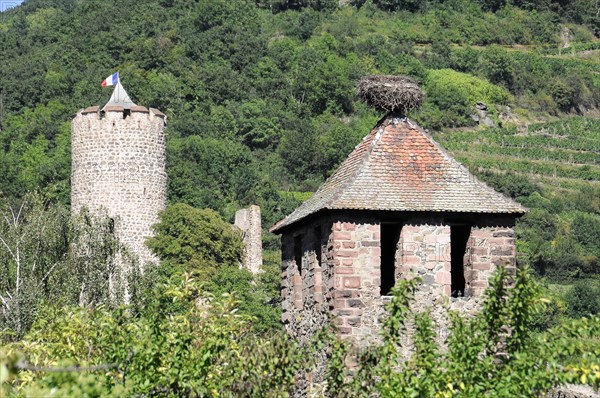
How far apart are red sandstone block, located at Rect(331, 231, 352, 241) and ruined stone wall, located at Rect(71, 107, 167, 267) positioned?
28.4 m

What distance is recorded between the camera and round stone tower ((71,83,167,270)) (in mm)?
45906

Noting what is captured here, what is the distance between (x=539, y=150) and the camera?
305 ft

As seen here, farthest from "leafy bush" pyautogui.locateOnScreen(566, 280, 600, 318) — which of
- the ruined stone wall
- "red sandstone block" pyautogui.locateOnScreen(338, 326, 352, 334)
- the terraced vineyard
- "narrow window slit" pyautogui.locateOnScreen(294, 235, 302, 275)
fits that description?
"red sandstone block" pyautogui.locateOnScreen(338, 326, 352, 334)

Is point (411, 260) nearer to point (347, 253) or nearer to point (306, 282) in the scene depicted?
point (347, 253)

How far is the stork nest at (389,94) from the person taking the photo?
19.0 metres

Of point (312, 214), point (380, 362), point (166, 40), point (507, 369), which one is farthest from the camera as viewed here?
point (166, 40)

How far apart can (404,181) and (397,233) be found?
693 mm

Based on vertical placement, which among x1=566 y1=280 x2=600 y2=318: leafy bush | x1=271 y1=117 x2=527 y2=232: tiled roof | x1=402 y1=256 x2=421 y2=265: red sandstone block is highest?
x1=271 y1=117 x2=527 y2=232: tiled roof

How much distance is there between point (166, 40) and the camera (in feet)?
357

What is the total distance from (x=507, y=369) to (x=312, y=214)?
15.2 ft

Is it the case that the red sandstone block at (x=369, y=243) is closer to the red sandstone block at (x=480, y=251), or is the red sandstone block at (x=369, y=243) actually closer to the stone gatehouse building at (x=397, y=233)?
the stone gatehouse building at (x=397, y=233)

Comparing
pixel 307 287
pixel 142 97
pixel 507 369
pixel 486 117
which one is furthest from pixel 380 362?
pixel 486 117

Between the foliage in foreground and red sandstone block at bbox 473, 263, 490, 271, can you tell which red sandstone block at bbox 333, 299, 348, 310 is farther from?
red sandstone block at bbox 473, 263, 490, 271

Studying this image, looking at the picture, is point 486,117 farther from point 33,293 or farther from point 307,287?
point 307,287
